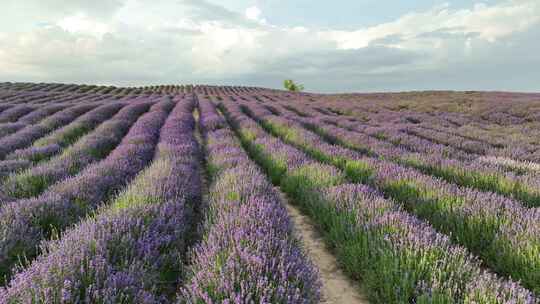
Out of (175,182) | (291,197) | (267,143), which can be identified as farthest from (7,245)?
(267,143)

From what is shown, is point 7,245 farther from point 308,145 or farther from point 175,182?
point 308,145

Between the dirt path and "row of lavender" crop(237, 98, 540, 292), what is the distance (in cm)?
91

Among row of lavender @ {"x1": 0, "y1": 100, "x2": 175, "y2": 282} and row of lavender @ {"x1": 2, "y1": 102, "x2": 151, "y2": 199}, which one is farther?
row of lavender @ {"x1": 2, "y1": 102, "x2": 151, "y2": 199}

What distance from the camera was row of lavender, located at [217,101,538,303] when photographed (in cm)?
185

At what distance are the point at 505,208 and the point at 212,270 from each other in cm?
287

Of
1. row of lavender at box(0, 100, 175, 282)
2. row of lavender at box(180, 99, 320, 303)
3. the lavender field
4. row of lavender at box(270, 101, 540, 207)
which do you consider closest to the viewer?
row of lavender at box(180, 99, 320, 303)

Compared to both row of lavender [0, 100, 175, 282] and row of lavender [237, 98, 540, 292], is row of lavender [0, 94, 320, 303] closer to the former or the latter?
row of lavender [0, 100, 175, 282]

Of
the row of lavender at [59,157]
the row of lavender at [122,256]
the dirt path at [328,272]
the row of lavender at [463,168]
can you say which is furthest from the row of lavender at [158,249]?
the row of lavender at [463,168]

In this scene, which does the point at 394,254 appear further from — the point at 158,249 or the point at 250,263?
the point at 158,249

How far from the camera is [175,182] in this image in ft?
12.1

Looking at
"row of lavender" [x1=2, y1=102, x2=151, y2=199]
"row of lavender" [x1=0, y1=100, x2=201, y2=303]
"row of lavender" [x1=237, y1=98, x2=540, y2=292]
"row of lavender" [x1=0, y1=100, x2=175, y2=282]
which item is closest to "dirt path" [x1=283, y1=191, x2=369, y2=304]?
"row of lavender" [x1=237, y1=98, x2=540, y2=292]

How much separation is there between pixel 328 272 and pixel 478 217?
1.51m

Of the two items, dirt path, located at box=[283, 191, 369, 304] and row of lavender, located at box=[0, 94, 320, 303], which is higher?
row of lavender, located at box=[0, 94, 320, 303]

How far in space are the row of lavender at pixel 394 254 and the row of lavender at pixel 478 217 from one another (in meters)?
0.20
